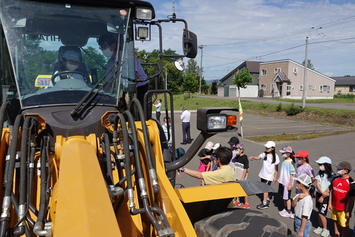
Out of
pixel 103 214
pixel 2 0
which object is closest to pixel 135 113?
pixel 2 0

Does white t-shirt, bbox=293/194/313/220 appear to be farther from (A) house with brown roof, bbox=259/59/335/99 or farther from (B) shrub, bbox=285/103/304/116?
(A) house with brown roof, bbox=259/59/335/99

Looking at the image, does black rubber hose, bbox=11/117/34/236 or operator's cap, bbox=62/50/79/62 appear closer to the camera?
black rubber hose, bbox=11/117/34/236

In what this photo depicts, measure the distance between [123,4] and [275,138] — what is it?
12722 mm

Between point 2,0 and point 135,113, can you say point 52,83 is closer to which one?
point 2,0

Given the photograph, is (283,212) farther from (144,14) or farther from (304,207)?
(144,14)

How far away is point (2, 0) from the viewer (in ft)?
9.74

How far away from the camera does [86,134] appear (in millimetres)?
2734

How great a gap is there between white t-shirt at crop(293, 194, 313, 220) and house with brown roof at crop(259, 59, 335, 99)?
2015 inches

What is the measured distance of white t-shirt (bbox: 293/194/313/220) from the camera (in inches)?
193

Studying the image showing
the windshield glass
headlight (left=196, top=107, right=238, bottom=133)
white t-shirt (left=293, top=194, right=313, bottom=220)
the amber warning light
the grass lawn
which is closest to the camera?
headlight (left=196, top=107, right=238, bottom=133)

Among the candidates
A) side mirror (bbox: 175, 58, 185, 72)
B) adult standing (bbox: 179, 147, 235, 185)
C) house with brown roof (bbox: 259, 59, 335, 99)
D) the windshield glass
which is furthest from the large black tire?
house with brown roof (bbox: 259, 59, 335, 99)

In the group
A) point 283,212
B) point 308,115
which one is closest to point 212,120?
point 283,212

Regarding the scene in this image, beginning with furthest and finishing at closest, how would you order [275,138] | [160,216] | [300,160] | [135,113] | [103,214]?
[275,138] → [300,160] → [135,113] → [160,216] → [103,214]

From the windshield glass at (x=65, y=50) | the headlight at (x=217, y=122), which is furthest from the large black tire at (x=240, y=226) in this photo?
the windshield glass at (x=65, y=50)
